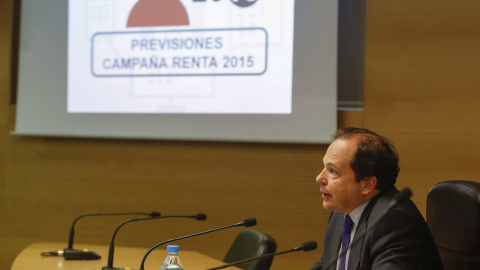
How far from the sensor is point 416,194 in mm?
4168

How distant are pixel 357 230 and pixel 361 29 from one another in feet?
8.35

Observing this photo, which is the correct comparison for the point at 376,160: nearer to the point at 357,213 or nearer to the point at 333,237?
the point at 357,213

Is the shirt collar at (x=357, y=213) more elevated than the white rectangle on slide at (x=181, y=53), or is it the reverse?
the white rectangle on slide at (x=181, y=53)

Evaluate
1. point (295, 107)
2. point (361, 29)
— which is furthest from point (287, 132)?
point (361, 29)

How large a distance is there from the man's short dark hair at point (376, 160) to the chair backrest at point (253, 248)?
876mm

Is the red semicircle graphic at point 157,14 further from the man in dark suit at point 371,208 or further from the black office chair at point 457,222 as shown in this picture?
the black office chair at point 457,222

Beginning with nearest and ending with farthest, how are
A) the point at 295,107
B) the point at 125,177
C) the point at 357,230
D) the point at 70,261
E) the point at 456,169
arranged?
the point at 357,230, the point at 70,261, the point at 456,169, the point at 295,107, the point at 125,177

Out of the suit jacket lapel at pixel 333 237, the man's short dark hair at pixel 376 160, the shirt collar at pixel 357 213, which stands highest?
the man's short dark hair at pixel 376 160

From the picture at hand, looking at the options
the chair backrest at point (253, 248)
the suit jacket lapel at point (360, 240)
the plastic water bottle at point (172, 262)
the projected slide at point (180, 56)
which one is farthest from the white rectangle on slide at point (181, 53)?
the suit jacket lapel at point (360, 240)

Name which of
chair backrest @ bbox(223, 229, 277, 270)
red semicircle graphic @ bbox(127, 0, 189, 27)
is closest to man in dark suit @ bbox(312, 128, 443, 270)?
chair backrest @ bbox(223, 229, 277, 270)

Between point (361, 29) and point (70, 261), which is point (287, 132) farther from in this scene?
point (70, 261)

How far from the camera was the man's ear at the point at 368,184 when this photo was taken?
218 cm

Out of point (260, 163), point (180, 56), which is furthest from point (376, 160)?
point (180, 56)

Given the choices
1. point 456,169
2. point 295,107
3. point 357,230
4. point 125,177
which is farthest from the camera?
point 125,177
